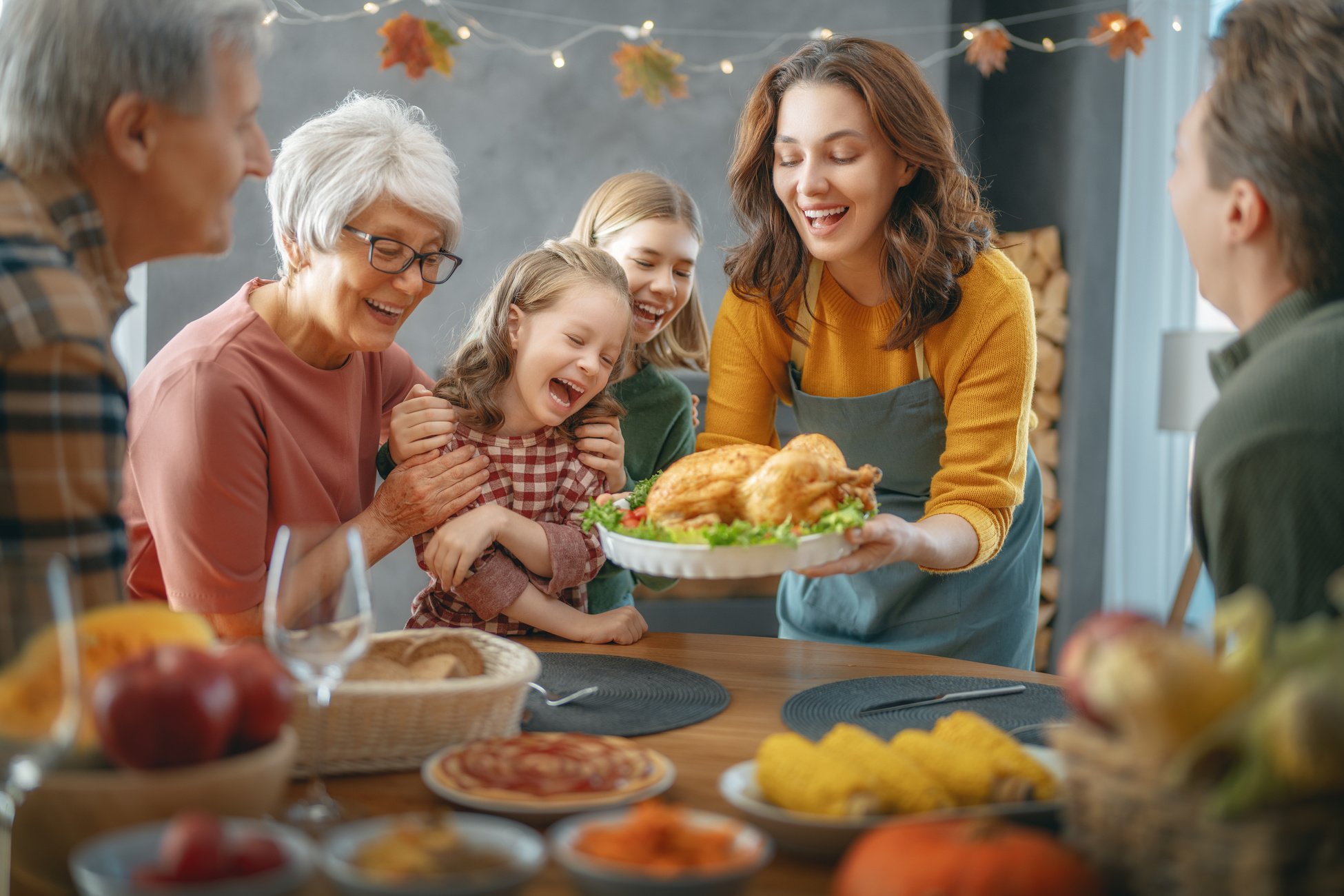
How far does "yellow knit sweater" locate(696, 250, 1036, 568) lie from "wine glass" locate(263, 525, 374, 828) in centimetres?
147

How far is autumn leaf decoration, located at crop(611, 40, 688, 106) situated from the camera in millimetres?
4965

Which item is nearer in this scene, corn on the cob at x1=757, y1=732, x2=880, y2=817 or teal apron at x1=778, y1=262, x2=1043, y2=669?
corn on the cob at x1=757, y1=732, x2=880, y2=817

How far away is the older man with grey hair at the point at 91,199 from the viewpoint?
1.30 m

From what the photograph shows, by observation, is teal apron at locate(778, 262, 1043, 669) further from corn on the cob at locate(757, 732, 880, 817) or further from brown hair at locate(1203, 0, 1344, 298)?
corn on the cob at locate(757, 732, 880, 817)

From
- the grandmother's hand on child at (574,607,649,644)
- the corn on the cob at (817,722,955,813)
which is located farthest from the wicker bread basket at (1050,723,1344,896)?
the grandmother's hand on child at (574,607,649,644)

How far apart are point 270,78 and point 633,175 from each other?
9.39ft

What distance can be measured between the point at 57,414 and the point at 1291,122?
151 centimetres

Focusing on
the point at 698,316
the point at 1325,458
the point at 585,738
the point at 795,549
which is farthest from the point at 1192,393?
the point at 585,738

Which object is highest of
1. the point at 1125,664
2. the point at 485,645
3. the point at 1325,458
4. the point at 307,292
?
the point at 307,292

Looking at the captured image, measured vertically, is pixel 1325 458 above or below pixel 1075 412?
above

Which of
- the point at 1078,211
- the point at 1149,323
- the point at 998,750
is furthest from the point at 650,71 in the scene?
the point at 998,750

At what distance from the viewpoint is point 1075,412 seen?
5.34 m

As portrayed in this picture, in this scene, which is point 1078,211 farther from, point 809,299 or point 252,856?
point 252,856

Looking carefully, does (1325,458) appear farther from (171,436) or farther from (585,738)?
(171,436)
